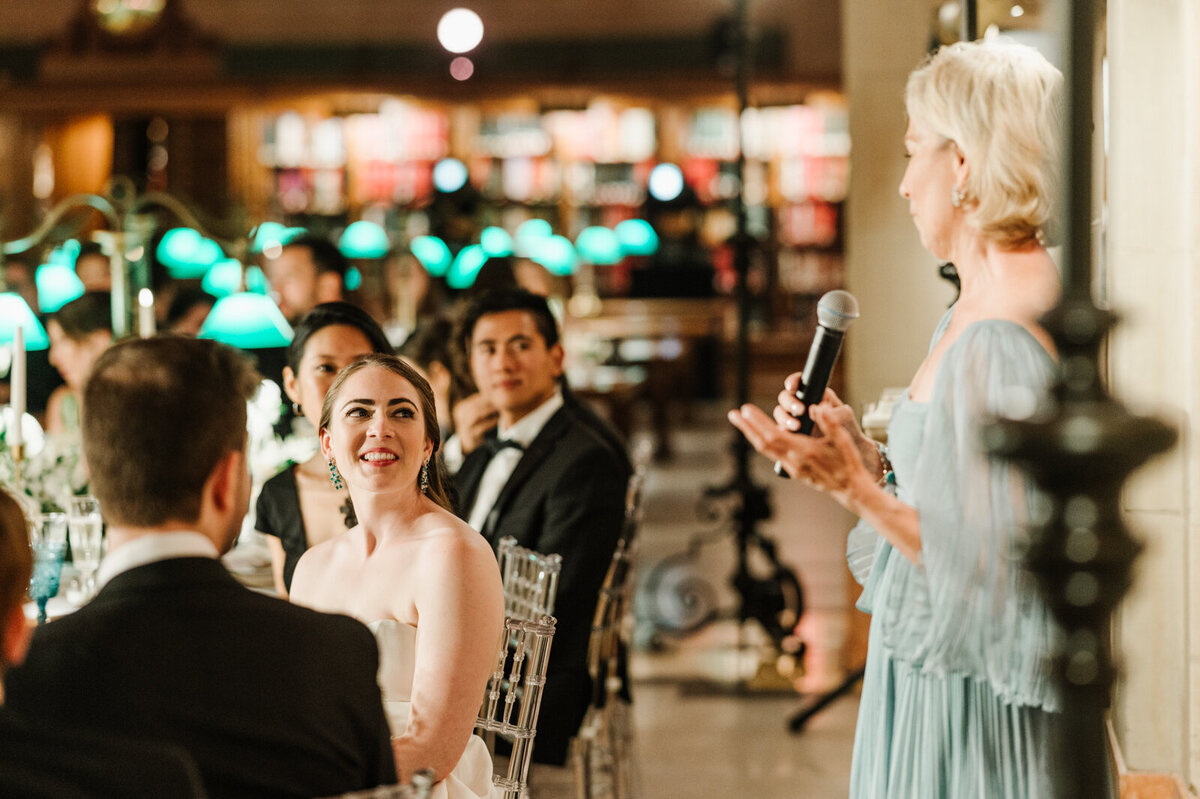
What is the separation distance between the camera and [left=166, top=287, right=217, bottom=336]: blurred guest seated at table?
6.61 m

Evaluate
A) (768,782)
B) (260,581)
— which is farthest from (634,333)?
(260,581)

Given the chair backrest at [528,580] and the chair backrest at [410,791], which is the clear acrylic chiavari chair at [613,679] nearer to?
the chair backrest at [528,580]

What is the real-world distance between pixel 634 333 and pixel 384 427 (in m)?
11.6

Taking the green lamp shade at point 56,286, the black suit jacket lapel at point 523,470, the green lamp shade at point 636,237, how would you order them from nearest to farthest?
the black suit jacket lapel at point 523,470 → the green lamp shade at point 56,286 → the green lamp shade at point 636,237

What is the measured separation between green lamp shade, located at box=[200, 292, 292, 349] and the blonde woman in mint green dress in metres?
2.86

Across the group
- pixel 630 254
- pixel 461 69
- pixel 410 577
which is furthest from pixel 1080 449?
pixel 461 69

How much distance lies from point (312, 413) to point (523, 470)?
59 cm

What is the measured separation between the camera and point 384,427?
7.88 feet

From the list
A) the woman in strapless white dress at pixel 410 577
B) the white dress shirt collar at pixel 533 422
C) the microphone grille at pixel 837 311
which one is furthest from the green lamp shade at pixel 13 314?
the microphone grille at pixel 837 311

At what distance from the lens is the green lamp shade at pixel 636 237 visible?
1533 centimetres

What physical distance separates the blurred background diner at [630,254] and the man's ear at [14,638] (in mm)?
273

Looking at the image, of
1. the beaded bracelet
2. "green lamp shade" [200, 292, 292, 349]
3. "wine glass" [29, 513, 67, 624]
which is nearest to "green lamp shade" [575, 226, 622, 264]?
"green lamp shade" [200, 292, 292, 349]

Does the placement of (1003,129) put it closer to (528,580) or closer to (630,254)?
(528,580)

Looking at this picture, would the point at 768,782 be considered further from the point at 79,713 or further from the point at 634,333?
the point at 634,333
